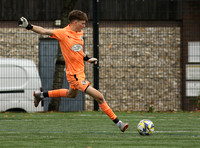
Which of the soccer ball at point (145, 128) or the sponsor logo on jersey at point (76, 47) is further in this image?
the sponsor logo on jersey at point (76, 47)

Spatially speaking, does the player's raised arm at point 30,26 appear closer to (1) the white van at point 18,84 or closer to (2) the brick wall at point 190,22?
(1) the white van at point 18,84

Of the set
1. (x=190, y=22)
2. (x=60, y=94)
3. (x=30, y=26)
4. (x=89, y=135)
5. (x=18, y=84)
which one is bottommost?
(x=89, y=135)

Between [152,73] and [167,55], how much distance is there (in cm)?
181

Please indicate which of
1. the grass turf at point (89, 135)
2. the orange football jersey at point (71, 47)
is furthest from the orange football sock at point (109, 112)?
the orange football jersey at point (71, 47)

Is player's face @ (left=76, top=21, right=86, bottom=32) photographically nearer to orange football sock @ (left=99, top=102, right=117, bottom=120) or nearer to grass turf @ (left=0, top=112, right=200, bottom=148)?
orange football sock @ (left=99, top=102, right=117, bottom=120)

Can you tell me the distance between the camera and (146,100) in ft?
56.1

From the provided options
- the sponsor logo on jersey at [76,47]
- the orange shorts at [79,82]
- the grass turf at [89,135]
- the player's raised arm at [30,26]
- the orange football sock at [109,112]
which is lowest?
the grass turf at [89,135]

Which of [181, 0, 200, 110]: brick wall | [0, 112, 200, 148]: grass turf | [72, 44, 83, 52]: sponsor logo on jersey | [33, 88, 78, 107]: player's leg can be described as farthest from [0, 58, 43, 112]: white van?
[181, 0, 200, 110]: brick wall

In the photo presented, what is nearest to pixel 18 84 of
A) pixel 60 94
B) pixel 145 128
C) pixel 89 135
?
pixel 60 94

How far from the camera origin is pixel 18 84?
46.8ft

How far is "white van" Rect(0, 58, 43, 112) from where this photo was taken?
13.9 metres

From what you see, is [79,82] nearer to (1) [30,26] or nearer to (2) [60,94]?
(2) [60,94]

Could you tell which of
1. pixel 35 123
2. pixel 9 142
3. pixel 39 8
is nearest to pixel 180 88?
pixel 39 8

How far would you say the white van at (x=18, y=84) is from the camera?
13.9 m
